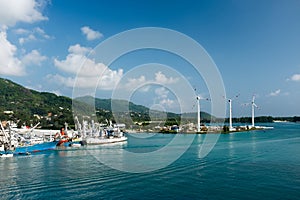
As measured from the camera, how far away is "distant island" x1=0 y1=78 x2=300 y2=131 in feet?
152

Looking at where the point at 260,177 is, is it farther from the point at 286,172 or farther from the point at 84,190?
the point at 84,190

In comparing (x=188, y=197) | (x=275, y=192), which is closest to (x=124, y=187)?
(x=188, y=197)

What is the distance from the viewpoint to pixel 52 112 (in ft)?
198

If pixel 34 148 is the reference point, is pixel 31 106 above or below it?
above

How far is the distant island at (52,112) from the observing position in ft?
152

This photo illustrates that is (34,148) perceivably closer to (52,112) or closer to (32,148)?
(32,148)

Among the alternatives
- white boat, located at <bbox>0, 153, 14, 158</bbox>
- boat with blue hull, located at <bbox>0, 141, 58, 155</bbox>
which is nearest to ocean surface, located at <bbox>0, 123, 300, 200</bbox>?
white boat, located at <bbox>0, 153, 14, 158</bbox>

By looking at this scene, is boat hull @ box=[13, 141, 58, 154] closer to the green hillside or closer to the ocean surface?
the green hillside

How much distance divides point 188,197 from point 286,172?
557cm

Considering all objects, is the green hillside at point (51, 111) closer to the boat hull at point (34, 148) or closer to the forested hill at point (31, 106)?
the forested hill at point (31, 106)

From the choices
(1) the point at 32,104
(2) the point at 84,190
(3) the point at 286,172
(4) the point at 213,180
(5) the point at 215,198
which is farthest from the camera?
(1) the point at 32,104

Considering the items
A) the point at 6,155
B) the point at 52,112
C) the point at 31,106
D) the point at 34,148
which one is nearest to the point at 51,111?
the point at 52,112

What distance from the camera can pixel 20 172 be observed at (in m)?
12.4

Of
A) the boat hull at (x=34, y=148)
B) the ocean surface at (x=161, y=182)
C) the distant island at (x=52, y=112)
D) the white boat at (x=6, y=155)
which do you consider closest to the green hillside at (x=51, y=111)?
the distant island at (x=52, y=112)
